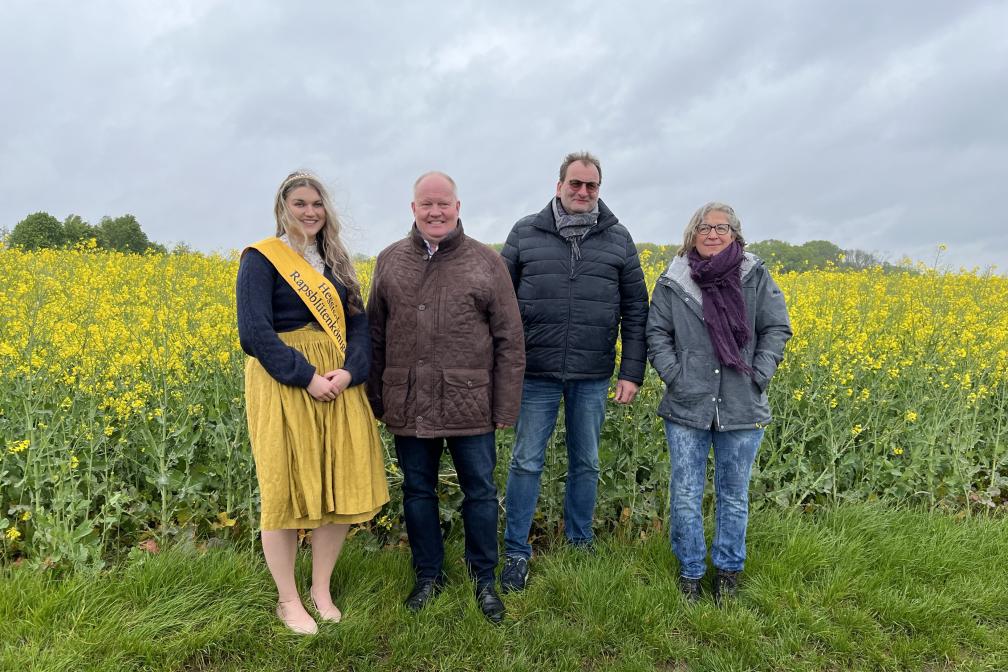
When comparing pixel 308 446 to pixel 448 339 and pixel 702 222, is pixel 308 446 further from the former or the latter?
pixel 702 222

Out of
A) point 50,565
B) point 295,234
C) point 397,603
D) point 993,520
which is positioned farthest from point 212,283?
point 993,520

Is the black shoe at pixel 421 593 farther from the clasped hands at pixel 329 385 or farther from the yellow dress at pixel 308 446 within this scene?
the clasped hands at pixel 329 385

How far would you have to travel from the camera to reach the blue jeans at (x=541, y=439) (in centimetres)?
314

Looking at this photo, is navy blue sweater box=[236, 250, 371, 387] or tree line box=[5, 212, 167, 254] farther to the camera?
tree line box=[5, 212, 167, 254]

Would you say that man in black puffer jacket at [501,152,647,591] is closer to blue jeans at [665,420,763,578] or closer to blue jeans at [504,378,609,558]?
blue jeans at [504,378,609,558]

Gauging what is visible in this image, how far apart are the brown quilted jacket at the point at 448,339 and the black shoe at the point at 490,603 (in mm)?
859

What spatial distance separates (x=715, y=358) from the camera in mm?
2885

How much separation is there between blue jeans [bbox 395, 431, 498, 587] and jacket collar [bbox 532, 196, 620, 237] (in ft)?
3.71

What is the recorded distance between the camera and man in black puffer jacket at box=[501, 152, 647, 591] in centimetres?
306

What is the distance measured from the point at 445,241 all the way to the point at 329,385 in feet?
2.74

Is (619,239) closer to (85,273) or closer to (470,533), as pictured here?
(470,533)

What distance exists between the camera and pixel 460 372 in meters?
2.68

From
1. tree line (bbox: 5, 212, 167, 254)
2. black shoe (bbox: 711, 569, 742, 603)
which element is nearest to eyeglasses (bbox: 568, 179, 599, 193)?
black shoe (bbox: 711, 569, 742, 603)

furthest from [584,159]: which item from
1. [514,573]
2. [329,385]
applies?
[514,573]
